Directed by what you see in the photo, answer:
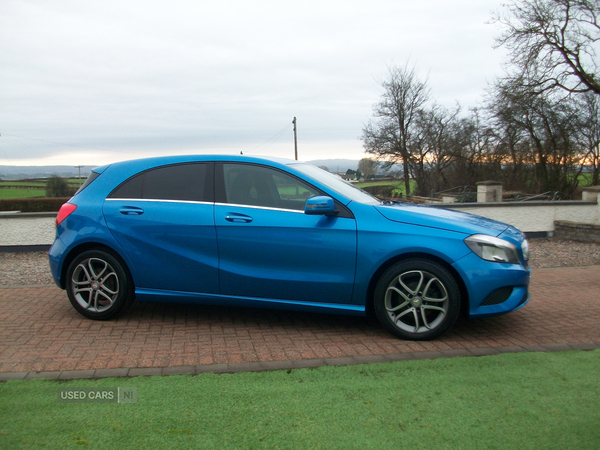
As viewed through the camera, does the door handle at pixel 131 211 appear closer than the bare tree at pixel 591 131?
Yes

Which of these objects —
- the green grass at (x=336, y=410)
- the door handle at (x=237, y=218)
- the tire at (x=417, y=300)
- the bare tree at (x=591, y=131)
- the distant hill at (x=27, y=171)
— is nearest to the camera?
the green grass at (x=336, y=410)

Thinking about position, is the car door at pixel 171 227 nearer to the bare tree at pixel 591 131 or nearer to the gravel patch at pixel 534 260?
the gravel patch at pixel 534 260

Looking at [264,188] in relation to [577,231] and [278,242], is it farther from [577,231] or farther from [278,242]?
[577,231]

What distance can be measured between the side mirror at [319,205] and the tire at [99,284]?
6.55 ft

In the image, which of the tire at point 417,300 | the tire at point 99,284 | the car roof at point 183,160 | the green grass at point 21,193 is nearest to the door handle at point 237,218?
the car roof at point 183,160

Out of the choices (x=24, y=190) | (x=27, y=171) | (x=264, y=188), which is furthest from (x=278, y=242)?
(x=24, y=190)

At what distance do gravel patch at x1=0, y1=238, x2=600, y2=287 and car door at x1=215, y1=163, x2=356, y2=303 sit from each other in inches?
159

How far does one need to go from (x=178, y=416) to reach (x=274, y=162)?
2.65 metres

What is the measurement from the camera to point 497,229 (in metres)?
4.75

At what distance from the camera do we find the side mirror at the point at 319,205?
14.8 ft

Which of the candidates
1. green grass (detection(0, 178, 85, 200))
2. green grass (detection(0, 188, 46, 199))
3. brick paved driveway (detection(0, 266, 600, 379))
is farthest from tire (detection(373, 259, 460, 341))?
green grass (detection(0, 188, 46, 199))

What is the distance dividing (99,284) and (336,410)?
305 centimetres

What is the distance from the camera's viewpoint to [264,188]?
16.2ft

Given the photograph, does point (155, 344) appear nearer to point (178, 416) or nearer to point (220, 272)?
point (220, 272)
